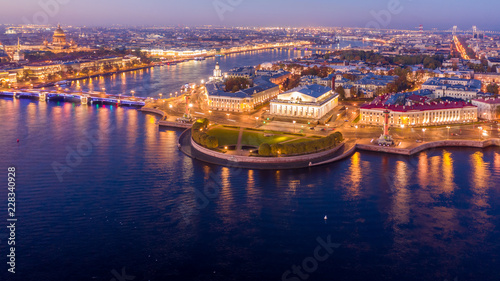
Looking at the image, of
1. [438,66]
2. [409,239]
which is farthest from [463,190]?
[438,66]

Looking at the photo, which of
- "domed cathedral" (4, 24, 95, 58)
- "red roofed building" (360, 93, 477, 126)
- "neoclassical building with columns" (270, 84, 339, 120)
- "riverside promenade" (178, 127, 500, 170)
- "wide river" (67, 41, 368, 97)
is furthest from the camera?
"domed cathedral" (4, 24, 95, 58)

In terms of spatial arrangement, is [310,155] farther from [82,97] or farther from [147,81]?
[147,81]

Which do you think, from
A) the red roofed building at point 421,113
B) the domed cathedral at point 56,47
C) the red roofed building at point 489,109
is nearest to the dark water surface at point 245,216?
the red roofed building at point 421,113

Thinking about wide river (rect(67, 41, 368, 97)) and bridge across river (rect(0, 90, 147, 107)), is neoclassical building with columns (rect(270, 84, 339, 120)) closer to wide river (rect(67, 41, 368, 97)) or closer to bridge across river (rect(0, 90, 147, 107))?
bridge across river (rect(0, 90, 147, 107))

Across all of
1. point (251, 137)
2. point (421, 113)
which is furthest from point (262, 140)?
point (421, 113)

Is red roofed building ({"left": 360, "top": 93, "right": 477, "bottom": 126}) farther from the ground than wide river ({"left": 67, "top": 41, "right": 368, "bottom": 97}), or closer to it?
closer to it

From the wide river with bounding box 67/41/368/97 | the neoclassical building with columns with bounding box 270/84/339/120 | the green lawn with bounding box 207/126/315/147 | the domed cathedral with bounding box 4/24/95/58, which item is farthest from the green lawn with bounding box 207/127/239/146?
the domed cathedral with bounding box 4/24/95/58

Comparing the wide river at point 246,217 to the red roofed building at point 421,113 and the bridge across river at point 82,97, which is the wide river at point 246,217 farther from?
the bridge across river at point 82,97
